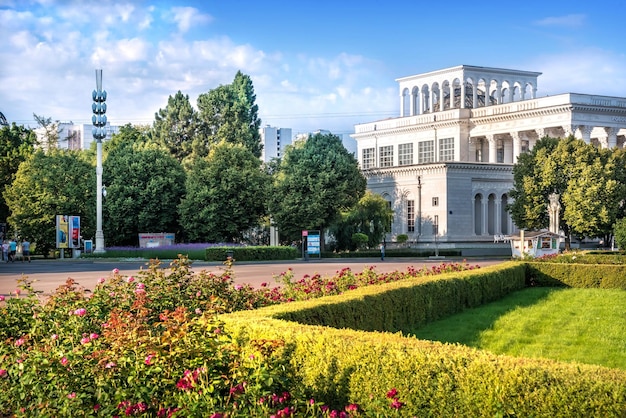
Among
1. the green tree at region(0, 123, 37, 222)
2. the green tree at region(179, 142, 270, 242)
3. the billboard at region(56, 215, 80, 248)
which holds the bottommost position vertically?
the billboard at region(56, 215, 80, 248)

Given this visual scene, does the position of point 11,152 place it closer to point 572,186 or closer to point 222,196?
point 222,196

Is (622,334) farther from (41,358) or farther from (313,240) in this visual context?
(313,240)

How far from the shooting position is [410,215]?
7406 centimetres

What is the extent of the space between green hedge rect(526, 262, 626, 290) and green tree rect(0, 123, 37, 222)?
4681 cm

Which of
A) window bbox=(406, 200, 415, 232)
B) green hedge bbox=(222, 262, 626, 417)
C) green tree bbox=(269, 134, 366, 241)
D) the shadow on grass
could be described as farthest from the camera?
window bbox=(406, 200, 415, 232)

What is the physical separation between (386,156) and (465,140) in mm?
11826

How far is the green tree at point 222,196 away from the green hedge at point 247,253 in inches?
296

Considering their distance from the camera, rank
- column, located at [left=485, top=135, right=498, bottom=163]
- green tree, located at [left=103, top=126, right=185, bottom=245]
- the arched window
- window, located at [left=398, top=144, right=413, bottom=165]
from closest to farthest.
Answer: green tree, located at [left=103, top=126, right=185, bottom=245] → the arched window → column, located at [left=485, top=135, right=498, bottom=163] → window, located at [left=398, top=144, right=413, bottom=165]

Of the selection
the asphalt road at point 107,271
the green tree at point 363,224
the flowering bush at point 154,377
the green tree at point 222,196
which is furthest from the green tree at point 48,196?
the flowering bush at point 154,377

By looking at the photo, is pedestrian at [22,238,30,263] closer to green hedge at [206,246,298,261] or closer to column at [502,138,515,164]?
green hedge at [206,246,298,261]

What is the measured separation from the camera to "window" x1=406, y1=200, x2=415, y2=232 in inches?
2901

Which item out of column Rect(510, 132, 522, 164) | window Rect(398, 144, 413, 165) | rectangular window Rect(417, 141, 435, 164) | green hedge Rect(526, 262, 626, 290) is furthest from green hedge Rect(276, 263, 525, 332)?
window Rect(398, 144, 413, 165)

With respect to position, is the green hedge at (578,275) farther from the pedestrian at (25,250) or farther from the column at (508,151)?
the column at (508,151)

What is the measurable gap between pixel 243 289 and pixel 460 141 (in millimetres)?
70770
